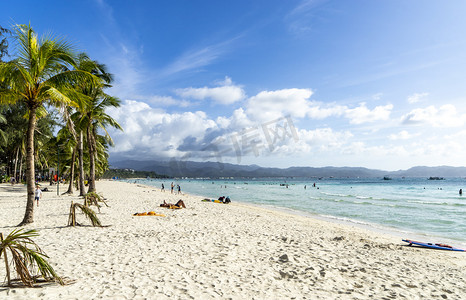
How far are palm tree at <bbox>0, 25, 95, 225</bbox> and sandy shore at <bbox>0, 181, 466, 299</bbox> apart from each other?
4283 millimetres

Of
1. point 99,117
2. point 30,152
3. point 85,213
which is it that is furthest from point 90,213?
point 99,117

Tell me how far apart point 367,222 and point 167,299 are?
16.9m

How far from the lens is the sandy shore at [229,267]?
4.64 m

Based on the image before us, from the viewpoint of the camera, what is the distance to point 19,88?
8.65 m

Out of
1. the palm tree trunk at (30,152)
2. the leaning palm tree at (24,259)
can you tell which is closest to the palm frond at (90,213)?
the palm tree trunk at (30,152)

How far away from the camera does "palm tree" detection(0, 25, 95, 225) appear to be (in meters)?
8.44

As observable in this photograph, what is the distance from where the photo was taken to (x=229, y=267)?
593cm

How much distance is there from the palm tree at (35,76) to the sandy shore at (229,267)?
14.1 feet

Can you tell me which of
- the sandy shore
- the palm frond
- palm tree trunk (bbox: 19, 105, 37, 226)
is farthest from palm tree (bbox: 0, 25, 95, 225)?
the sandy shore

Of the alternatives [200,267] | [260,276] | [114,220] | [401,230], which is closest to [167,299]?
[200,267]

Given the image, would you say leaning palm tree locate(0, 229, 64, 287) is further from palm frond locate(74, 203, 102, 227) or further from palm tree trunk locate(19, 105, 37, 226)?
palm tree trunk locate(19, 105, 37, 226)

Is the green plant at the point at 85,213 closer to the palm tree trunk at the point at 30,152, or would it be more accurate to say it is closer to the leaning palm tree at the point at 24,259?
the palm tree trunk at the point at 30,152

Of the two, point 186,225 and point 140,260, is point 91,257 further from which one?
point 186,225

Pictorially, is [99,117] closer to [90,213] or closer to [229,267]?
[90,213]
